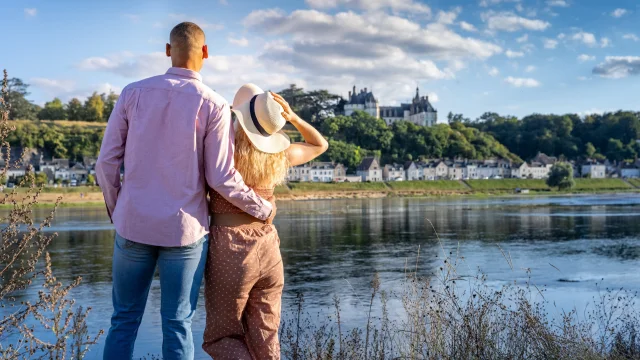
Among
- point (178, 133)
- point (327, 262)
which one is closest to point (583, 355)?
point (178, 133)

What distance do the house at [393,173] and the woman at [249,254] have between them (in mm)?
116291

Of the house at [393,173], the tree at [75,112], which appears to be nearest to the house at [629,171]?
the house at [393,173]

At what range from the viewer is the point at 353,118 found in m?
145

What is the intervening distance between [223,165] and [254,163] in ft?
1.13

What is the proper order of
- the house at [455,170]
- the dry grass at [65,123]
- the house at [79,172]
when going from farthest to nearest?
the house at [455,170], the dry grass at [65,123], the house at [79,172]

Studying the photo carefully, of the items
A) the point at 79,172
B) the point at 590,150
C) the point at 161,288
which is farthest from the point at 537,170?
the point at 161,288

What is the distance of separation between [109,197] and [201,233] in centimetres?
61

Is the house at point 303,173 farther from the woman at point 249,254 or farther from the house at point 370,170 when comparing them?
the woman at point 249,254

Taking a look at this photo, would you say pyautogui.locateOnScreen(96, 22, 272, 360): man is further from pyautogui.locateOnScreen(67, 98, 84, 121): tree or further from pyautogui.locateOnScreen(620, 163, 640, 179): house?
pyautogui.locateOnScreen(67, 98, 84, 121): tree

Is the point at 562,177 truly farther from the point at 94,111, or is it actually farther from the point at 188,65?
the point at 188,65

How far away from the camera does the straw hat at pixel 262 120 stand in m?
4.16

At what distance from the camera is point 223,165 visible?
393 centimetres

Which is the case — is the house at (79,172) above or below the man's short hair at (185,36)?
below

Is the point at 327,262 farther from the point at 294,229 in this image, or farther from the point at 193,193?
the point at 193,193
